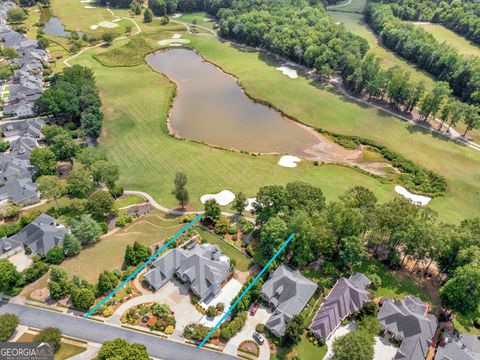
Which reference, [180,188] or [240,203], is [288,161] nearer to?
[240,203]

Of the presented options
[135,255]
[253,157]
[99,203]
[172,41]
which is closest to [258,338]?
[135,255]

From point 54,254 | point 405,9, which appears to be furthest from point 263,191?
point 405,9

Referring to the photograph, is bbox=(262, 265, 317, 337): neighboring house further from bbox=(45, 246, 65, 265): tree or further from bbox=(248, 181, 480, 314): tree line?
bbox=(45, 246, 65, 265): tree

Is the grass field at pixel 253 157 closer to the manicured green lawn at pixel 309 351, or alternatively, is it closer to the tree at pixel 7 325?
the tree at pixel 7 325

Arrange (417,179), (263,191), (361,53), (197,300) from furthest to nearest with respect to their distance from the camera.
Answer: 1. (361,53)
2. (417,179)
3. (263,191)
4. (197,300)

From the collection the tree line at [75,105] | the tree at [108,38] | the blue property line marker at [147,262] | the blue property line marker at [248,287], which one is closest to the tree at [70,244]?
the blue property line marker at [147,262]

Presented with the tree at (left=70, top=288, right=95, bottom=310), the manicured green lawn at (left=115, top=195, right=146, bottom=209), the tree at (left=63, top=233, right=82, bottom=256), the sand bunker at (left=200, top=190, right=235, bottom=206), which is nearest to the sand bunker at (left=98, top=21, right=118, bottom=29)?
the manicured green lawn at (left=115, top=195, right=146, bottom=209)

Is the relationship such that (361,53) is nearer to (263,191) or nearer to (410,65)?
(410,65)
